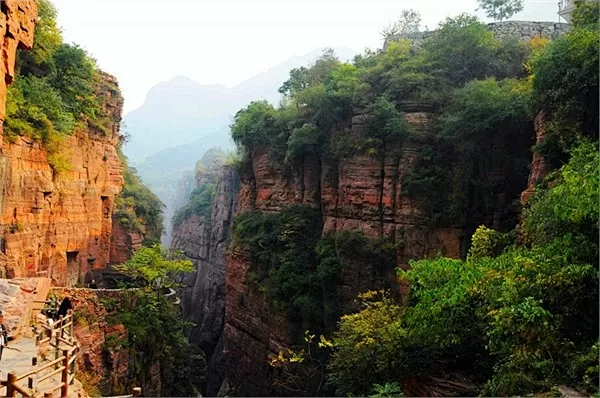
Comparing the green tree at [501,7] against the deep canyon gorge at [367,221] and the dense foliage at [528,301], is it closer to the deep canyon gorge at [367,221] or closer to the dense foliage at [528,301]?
the deep canyon gorge at [367,221]

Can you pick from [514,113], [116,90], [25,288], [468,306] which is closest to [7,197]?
[25,288]

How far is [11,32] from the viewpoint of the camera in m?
10.9

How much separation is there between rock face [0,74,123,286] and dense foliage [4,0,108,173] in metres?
0.52

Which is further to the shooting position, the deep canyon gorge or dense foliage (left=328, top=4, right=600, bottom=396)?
the deep canyon gorge

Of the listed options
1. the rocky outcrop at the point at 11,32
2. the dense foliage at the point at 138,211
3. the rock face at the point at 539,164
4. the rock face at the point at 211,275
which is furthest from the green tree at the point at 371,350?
the rock face at the point at 211,275

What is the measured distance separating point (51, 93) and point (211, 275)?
78.9ft

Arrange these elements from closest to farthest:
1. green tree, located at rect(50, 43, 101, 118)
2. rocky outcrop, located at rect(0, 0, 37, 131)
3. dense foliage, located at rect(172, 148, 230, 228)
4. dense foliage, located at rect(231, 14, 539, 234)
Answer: rocky outcrop, located at rect(0, 0, 37, 131) < dense foliage, located at rect(231, 14, 539, 234) < green tree, located at rect(50, 43, 101, 118) < dense foliage, located at rect(172, 148, 230, 228)

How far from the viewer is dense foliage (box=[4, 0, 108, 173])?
1691cm

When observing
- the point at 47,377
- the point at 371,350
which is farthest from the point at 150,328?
the point at 47,377

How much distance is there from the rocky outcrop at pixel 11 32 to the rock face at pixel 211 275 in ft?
79.7

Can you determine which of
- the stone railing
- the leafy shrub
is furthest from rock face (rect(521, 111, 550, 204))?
the leafy shrub

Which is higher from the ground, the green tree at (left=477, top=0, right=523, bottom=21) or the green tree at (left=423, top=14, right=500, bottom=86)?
the green tree at (left=477, top=0, right=523, bottom=21)

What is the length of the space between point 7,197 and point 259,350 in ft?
43.0

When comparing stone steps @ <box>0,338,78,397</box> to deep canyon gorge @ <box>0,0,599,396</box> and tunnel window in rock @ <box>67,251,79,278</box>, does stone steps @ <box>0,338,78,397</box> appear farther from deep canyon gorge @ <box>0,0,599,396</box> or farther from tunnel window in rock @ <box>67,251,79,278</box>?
tunnel window in rock @ <box>67,251,79,278</box>
